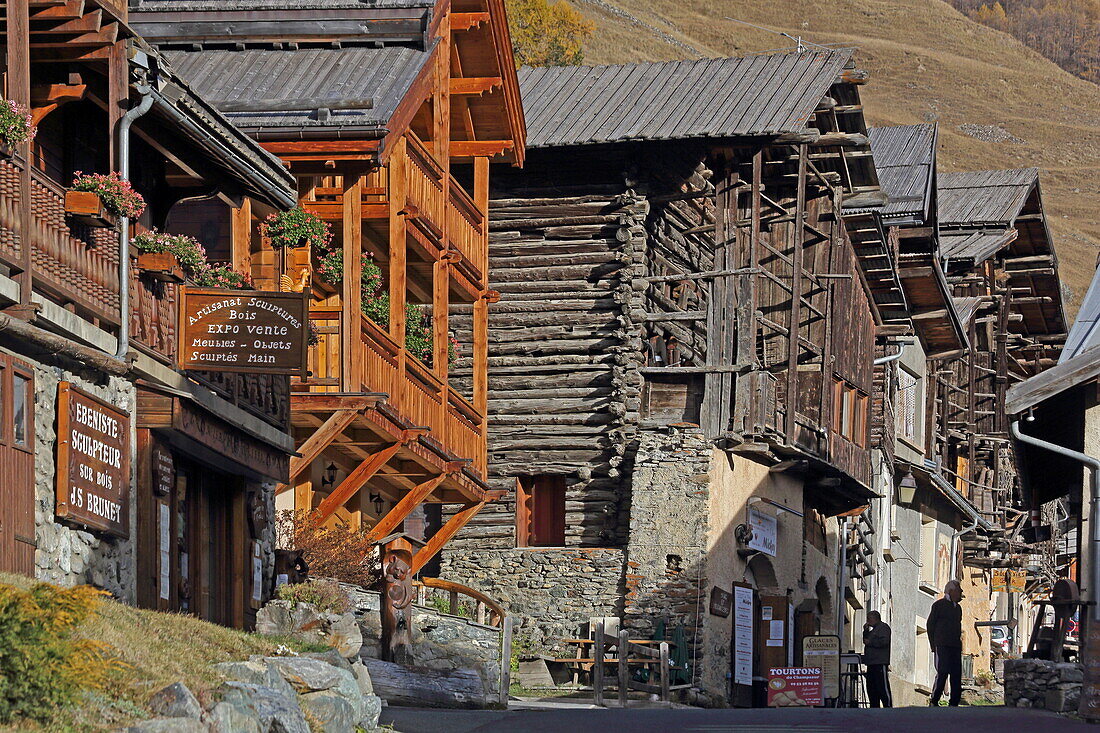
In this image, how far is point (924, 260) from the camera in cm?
3975

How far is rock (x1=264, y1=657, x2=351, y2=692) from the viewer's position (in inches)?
549

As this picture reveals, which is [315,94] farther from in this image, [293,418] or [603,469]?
[603,469]

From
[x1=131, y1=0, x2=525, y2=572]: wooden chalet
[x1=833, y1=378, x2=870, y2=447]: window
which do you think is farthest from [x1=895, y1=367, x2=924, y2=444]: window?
[x1=131, y1=0, x2=525, y2=572]: wooden chalet

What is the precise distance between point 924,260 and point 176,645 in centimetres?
Result: 2868

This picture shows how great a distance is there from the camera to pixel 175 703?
11438mm

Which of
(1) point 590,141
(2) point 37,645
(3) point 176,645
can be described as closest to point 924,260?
(1) point 590,141

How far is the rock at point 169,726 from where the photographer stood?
10867 millimetres

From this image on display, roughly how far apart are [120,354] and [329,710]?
3842 mm

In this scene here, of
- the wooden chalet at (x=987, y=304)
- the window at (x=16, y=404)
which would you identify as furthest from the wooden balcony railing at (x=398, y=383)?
the wooden chalet at (x=987, y=304)

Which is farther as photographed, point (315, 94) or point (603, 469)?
point (603, 469)

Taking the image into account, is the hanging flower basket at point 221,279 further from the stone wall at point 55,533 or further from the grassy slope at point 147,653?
the grassy slope at point 147,653

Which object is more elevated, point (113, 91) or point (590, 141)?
point (590, 141)

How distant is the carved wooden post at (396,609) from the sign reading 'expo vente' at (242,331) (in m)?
4.54

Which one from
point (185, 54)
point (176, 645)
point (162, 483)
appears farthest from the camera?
point (185, 54)
